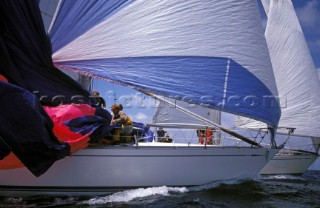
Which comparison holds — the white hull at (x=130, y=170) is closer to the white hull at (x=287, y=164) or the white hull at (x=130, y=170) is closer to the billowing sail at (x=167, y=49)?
the billowing sail at (x=167, y=49)

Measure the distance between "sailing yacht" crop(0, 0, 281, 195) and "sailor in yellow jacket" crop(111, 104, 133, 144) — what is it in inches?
9.7

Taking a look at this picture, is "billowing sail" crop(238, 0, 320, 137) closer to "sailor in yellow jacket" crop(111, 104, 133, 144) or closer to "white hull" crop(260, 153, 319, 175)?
"white hull" crop(260, 153, 319, 175)

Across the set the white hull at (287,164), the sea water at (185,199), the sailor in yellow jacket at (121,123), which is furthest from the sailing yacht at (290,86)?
the sailor in yellow jacket at (121,123)

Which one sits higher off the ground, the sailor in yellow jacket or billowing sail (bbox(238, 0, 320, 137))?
billowing sail (bbox(238, 0, 320, 137))

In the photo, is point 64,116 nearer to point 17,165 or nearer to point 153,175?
point 17,165

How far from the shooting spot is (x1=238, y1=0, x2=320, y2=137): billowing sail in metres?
13.7

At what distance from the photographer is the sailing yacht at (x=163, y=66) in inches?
255

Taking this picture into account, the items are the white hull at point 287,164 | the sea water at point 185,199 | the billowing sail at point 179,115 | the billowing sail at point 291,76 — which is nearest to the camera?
the sea water at point 185,199

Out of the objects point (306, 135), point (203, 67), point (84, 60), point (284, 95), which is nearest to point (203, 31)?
point (203, 67)

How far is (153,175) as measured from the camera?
21.9 ft

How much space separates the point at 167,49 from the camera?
7051mm

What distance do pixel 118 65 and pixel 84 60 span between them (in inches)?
27.5

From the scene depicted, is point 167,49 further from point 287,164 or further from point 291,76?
point 287,164

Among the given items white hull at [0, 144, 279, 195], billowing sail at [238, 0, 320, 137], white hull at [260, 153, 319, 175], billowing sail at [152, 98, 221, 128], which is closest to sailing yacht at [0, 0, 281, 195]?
white hull at [0, 144, 279, 195]
